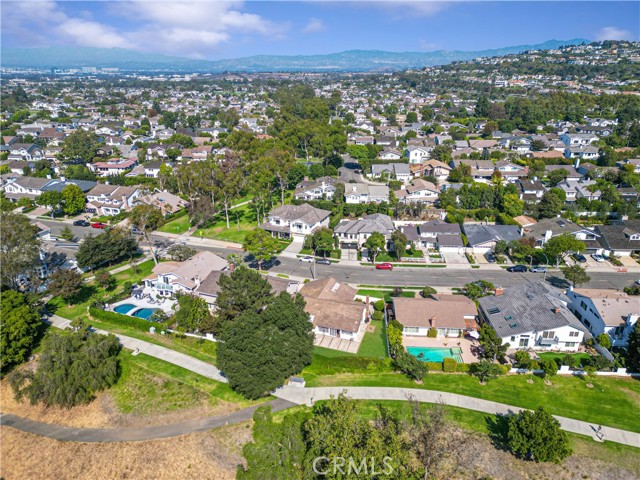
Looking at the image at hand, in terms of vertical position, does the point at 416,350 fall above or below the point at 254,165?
below

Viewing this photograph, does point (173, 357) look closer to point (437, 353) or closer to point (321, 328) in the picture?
point (321, 328)

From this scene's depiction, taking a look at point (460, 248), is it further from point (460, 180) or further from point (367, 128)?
point (367, 128)

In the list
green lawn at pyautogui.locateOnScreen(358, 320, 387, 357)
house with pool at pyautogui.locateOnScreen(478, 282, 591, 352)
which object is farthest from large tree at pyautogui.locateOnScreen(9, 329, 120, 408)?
house with pool at pyautogui.locateOnScreen(478, 282, 591, 352)

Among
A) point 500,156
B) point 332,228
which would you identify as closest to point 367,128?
point 500,156

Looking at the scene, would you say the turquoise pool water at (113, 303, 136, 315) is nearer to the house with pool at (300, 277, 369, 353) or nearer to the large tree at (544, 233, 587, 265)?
the house with pool at (300, 277, 369, 353)

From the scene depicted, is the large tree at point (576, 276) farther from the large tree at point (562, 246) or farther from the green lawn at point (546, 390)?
the green lawn at point (546, 390)

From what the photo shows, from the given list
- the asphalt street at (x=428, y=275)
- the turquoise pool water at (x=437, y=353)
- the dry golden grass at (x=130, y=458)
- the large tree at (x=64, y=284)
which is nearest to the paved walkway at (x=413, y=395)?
the dry golden grass at (x=130, y=458)
